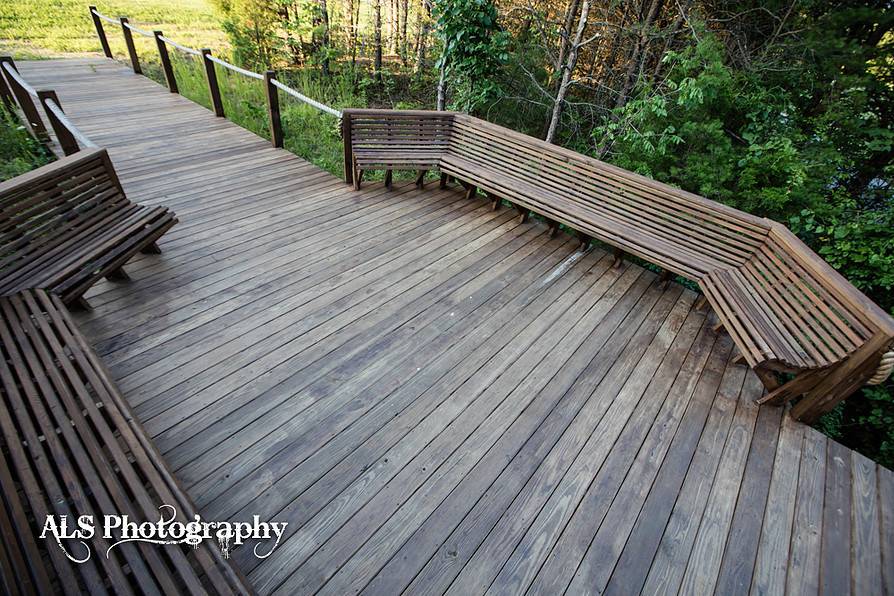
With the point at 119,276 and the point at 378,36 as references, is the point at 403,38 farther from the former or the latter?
the point at 119,276

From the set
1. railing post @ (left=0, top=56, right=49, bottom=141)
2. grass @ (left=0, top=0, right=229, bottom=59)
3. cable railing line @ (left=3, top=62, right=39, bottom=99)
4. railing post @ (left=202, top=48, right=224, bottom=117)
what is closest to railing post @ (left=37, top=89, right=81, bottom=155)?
cable railing line @ (left=3, top=62, right=39, bottom=99)

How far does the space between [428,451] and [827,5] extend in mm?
6162

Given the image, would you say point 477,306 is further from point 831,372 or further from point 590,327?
point 831,372

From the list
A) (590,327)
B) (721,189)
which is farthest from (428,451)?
(721,189)

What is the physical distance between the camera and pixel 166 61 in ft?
21.3

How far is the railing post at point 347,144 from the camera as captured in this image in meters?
4.11

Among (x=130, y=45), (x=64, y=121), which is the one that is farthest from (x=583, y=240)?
(x=130, y=45)

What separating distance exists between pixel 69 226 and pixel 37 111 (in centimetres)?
377

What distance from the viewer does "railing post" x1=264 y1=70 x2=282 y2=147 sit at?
4.79 meters

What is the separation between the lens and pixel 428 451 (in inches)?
84.4

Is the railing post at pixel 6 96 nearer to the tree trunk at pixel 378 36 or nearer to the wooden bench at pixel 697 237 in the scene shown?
the wooden bench at pixel 697 237

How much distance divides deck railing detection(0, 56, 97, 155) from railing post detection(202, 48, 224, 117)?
1690 mm

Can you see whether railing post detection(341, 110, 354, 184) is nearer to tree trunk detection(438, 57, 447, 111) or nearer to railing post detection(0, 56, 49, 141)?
tree trunk detection(438, 57, 447, 111)

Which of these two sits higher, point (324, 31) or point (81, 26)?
point (324, 31)
